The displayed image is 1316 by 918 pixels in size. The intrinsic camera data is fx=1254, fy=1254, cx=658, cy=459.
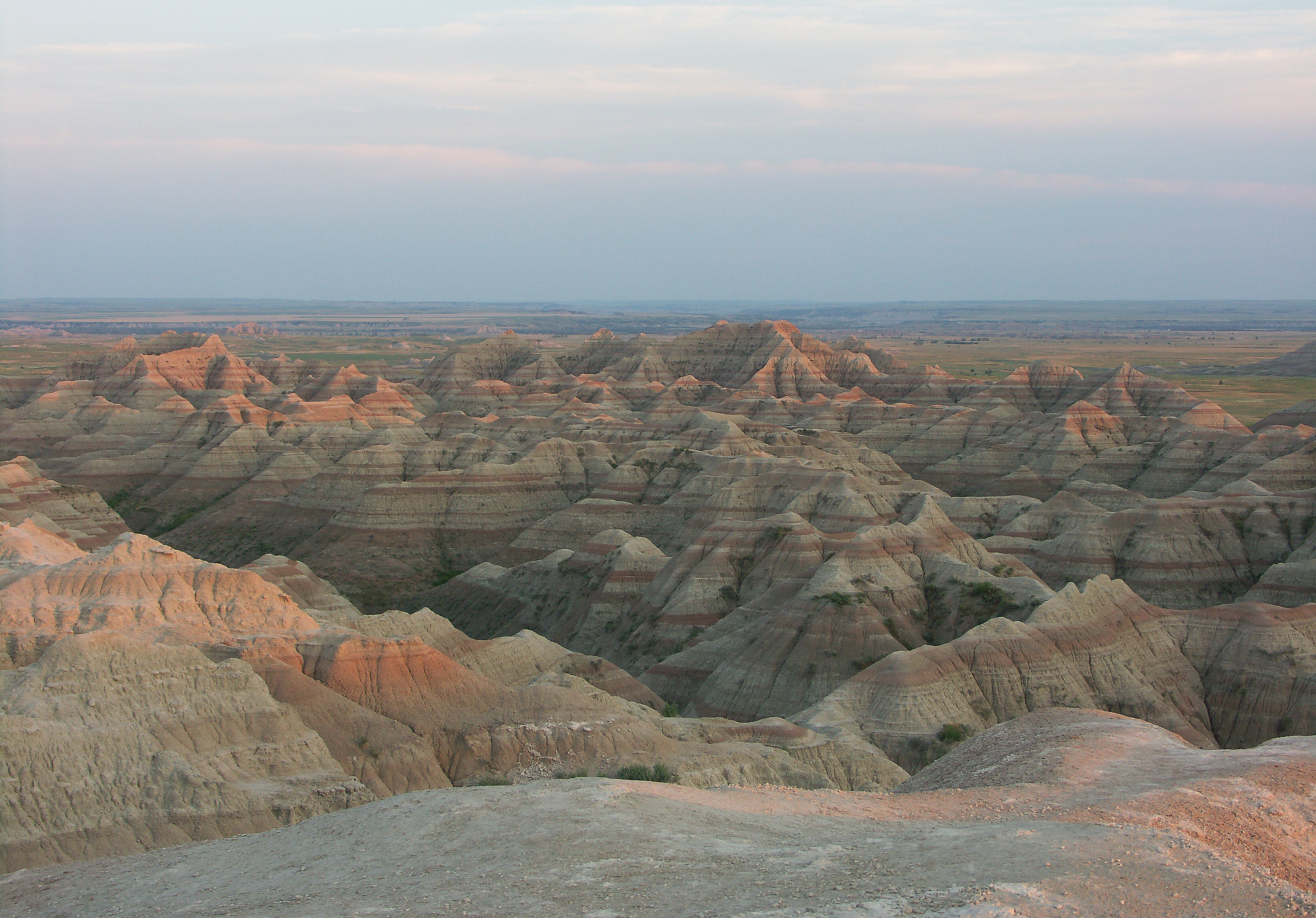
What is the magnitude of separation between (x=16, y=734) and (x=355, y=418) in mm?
109184

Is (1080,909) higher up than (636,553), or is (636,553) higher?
(1080,909)

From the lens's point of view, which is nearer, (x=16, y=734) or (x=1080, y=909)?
(x=1080, y=909)

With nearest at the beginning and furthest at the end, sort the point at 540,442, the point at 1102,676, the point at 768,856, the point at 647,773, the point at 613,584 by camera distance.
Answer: the point at 768,856 → the point at 647,773 → the point at 1102,676 → the point at 613,584 → the point at 540,442

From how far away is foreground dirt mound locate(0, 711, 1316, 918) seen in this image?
66.6 ft

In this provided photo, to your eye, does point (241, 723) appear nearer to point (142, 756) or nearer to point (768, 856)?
point (142, 756)

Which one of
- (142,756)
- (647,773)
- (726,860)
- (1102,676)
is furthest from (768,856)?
(1102,676)

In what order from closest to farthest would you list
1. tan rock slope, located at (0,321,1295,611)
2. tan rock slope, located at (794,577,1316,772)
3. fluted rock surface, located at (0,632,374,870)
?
fluted rock surface, located at (0,632,374,870)
tan rock slope, located at (794,577,1316,772)
tan rock slope, located at (0,321,1295,611)

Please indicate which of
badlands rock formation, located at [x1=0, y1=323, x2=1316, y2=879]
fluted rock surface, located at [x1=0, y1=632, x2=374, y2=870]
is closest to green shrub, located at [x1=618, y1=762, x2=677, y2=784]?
badlands rock formation, located at [x1=0, y1=323, x2=1316, y2=879]

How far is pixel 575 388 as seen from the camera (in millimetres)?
159625

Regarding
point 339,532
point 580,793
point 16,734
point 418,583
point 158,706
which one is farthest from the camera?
point 339,532

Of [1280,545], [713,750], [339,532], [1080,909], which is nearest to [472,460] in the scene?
[339,532]

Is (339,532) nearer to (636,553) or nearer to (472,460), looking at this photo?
(472,460)

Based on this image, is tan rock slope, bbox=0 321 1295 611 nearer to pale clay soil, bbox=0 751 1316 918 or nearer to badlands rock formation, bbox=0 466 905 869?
badlands rock formation, bbox=0 466 905 869

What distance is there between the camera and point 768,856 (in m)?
23.1
